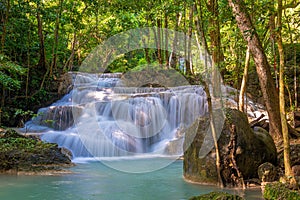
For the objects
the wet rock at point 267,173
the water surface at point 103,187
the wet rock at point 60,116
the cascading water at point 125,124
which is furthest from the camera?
the wet rock at point 60,116

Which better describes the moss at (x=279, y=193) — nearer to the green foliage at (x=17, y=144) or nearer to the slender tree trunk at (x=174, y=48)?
the green foliage at (x=17, y=144)

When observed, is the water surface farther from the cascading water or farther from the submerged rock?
the cascading water

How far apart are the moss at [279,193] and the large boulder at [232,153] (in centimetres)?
124

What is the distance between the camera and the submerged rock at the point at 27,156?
239 inches

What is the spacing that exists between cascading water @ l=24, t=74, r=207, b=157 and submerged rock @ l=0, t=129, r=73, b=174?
1584mm

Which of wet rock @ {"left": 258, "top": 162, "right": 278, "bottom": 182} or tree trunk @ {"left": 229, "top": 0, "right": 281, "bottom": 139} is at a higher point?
tree trunk @ {"left": 229, "top": 0, "right": 281, "bottom": 139}

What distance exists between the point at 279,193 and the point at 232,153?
143cm

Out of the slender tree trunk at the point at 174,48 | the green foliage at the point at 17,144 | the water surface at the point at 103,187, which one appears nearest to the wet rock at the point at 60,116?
the green foliage at the point at 17,144

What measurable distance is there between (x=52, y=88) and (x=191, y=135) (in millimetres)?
9496

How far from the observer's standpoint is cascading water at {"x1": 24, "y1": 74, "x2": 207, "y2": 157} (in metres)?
8.93

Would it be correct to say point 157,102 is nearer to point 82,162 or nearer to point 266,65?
point 82,162

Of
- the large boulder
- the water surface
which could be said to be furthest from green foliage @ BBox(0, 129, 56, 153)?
the large boulder

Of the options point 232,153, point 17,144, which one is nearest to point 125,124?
point 17,144

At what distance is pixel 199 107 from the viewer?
10.6 metres
